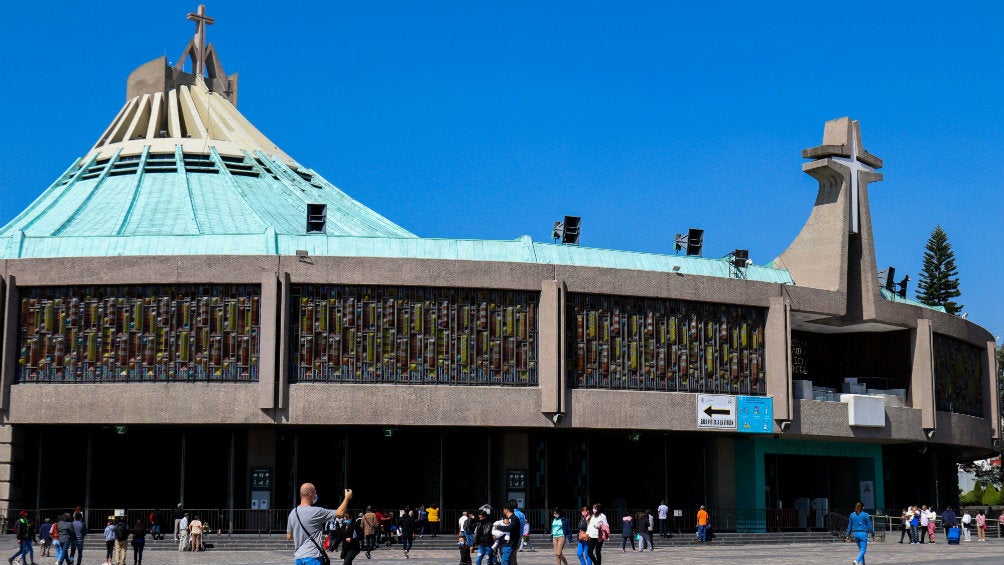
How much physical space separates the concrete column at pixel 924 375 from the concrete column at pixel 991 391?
5.98 metres

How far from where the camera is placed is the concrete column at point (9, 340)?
41094mm

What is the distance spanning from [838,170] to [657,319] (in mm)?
9746

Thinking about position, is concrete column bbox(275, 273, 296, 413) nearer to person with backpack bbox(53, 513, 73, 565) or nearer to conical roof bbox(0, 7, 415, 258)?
conical roof bbox(0, 7, 415, 258)

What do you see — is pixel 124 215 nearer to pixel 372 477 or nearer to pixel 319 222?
pixel 319 222

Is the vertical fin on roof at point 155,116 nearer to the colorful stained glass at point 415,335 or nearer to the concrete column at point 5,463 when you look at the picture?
the concrete column at point 5,463

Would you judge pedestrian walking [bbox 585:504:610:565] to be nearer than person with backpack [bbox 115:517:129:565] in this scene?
Yes

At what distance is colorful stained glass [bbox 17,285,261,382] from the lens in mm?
41125

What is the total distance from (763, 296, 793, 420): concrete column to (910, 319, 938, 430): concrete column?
6.57 meters

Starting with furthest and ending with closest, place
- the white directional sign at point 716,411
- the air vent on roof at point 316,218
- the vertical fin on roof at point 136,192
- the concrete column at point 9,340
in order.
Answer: the vertical fin on roof at point 136,192, the white directional sign at point 716,411, the air vent on roof at point 316,218, the concrete column at point 9,340

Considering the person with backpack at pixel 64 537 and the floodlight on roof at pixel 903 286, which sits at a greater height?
the floodlight on roof at pixel 903 286

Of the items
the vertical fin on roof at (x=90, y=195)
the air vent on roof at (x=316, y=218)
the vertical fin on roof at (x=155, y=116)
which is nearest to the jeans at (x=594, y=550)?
the air vent on roof at (x=316, y=218)

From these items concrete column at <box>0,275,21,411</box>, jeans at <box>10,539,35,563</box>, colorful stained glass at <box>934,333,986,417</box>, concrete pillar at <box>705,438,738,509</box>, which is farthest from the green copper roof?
colorful stained glass at <box>934,333,986,417</box>

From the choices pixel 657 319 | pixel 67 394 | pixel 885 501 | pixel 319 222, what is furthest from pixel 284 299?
pixel 885 501

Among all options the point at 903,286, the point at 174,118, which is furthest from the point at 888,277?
the point at 174,118
